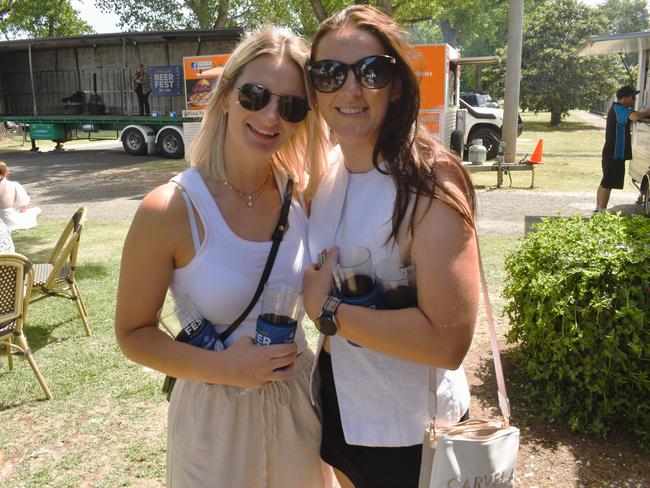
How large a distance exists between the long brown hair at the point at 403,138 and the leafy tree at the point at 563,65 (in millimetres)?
35663

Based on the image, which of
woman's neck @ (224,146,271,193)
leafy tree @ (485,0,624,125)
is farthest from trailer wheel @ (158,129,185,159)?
leafy tree @ (485,0,624,125)

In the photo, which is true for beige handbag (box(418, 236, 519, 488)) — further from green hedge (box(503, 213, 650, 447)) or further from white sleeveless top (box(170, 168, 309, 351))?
green hedge (box(503, 213, 650, 447))

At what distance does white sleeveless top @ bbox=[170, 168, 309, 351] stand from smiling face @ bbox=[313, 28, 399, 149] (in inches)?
16.1

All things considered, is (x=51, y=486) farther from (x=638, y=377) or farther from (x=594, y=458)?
(x=638, y=377)

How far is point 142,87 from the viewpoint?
2073 centimetres

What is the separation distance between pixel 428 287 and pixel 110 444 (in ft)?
9.18

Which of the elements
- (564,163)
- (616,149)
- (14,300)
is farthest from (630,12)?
(14,300)

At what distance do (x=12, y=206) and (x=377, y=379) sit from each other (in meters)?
6.59

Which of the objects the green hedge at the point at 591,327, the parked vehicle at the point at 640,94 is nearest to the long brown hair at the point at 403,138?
the green hedge at the point at 591,327

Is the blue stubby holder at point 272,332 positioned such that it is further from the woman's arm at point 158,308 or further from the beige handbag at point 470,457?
the beige handbag at point 470,457

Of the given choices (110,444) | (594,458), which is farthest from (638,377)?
(110,444)

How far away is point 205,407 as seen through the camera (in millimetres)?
1682

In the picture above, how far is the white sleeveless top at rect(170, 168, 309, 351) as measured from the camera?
1.61m

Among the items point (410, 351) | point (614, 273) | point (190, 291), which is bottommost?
point (614, 273)
